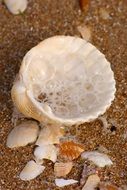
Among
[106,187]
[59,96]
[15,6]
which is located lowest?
[106,187]

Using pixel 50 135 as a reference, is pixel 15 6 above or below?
above

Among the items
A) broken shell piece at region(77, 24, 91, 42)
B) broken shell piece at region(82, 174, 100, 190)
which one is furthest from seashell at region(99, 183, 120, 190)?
broken shell piece at region(77, 24, 91, 42)

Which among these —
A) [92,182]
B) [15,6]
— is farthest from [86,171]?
[15,6]

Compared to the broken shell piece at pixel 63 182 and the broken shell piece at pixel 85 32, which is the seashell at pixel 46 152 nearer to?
the broken shell piece at pixel 63 182

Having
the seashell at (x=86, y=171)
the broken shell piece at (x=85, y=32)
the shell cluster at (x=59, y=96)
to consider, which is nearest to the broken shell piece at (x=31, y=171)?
the shell cluster at (x=59, y=96)

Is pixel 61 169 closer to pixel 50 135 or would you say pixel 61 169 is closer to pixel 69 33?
pixel 50 135

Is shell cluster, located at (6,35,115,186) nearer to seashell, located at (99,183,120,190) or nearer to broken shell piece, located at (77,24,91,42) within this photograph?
seashell, located at (99,183,120,190)

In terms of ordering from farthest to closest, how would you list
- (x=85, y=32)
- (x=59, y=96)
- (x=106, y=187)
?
(x=85, y=32) < (x=59, y=96) < (x=106, y=187)
